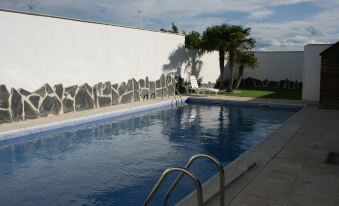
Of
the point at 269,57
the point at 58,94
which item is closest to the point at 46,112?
the point at 58,94

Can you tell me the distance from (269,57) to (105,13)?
40.1ft

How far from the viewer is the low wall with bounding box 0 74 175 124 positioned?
35.0ft

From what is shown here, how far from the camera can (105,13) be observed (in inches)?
697

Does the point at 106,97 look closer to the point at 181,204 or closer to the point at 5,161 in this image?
the point at 5,161

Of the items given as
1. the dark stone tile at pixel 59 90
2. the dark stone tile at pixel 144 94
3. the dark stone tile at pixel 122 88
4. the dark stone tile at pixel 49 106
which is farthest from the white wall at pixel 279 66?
the dark stone tile at pixel 49 106

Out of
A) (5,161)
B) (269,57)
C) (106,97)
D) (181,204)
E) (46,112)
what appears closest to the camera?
(181,204)

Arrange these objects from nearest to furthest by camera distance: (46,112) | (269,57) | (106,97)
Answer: (46,112) < (106,97) < (269,57)

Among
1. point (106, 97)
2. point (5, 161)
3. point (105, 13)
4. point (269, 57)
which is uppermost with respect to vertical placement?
point (105, 13)

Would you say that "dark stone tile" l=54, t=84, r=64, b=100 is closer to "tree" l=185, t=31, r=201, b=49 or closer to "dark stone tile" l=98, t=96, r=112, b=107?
"dark stone tile" l=98, t=96, r=112, b=107

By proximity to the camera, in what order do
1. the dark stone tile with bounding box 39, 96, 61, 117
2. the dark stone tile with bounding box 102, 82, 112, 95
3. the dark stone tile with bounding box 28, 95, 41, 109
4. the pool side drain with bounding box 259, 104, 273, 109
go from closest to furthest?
1. the dark stone tile with bounding box 28, 95, 41, 109
2. the dark stone tile with bounding box 39, 96, 61, 117
3. the dark stone tile with bounding box 102, 82, 112, 95
4. the pool side drain with bounding box 259, 104, 273, 109

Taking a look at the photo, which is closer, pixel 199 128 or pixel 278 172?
pixel 278 172

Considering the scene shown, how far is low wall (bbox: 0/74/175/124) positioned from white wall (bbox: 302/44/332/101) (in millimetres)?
6830

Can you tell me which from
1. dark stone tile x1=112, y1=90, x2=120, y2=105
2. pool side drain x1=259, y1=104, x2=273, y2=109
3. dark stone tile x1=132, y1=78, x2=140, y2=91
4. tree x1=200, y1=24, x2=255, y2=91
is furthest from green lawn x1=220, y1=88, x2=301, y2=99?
dark stone tile x1=112, y1=90, x2=120, y2=105

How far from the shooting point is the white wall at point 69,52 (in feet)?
34.8
